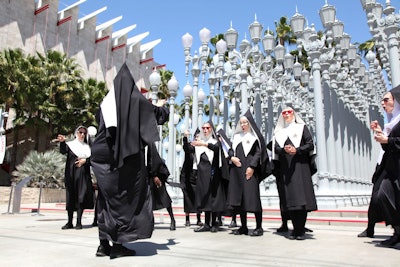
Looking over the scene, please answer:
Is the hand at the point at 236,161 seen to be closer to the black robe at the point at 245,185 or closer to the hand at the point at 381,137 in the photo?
the black robe at the point at 245,185

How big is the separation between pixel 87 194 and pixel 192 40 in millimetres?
8079

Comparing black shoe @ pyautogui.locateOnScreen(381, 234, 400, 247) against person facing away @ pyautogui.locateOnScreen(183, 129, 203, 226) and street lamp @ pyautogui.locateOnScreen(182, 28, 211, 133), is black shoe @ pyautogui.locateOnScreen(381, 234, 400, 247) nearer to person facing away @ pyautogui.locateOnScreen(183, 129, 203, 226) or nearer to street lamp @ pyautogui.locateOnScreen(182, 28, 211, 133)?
person facing away @ pyautogui.locateOnScreen(183, 129, 203, 226)

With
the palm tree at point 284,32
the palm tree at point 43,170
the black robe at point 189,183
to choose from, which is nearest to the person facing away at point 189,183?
the black robe at point 189,183

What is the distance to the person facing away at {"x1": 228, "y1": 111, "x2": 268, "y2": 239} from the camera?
18.4ft

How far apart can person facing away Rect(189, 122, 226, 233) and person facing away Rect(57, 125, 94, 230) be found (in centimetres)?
212

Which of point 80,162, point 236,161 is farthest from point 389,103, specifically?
point 80,162

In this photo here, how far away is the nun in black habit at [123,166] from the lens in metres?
3.82

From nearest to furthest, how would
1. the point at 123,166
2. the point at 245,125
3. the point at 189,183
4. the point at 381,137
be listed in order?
the point at 123,166 → the point at 381,137 → the point at 245,125 → the point at 189,183

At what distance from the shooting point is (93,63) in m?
41.0

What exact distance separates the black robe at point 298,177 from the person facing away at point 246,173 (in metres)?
0.42

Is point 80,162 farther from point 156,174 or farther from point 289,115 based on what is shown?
point 289,115

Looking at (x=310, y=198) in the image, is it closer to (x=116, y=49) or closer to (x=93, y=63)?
(x=93, y=63)

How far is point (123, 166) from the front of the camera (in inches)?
156

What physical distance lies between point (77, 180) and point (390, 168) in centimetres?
529
